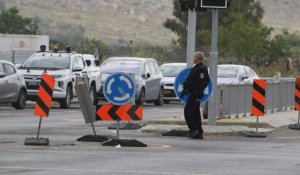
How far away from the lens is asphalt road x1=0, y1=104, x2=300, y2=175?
14.9 meters

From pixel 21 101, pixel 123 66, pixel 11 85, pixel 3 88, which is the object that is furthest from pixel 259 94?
pixel 123 66

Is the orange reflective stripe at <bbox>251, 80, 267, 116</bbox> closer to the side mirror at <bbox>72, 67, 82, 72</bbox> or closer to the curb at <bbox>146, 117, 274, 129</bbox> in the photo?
the curb at <bbox>146, 117, 274, 129</bbox>

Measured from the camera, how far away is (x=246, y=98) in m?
29.0

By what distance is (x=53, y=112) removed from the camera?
32.8 meters

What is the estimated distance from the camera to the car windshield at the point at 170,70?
140 feet

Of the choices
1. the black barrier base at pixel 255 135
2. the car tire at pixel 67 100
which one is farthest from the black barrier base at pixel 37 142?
the car tire at pixel 67 100

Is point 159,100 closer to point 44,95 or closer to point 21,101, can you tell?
point 21,101

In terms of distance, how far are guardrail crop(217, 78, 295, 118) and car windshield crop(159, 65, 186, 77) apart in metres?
8.93

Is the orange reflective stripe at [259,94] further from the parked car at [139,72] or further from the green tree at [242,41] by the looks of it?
the green tree at [242,41]

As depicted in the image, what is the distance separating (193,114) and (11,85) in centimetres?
1278

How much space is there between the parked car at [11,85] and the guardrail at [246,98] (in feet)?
25.9

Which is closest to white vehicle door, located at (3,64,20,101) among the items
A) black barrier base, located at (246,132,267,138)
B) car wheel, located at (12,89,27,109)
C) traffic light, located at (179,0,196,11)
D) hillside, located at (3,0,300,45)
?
car wheel, located at (12,89,27,109)

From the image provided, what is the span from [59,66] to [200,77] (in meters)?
14.7

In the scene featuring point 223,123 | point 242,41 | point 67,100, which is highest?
point 242,41
